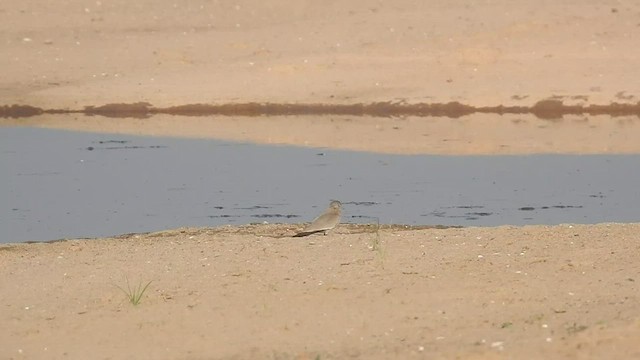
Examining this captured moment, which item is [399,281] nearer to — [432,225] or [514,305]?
[514,305]

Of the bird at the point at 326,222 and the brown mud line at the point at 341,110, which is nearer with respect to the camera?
the bird at the point at 326,222

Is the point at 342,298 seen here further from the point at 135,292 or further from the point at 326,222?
the point at 326,222

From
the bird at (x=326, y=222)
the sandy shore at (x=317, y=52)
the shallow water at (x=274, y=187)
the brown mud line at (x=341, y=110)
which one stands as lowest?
the shallow water at (x=274, y=187)

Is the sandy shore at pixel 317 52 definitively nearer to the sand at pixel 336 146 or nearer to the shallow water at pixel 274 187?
the sand at pixel 336 146

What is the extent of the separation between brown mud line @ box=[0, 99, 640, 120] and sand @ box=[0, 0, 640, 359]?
12cm

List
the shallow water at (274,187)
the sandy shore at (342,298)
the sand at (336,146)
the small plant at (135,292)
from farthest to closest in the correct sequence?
1. the shallow water at (274,187)
2. the small plant at (135,292)
3. the sand at (336,146)
4. the sandy shore at (342,298)

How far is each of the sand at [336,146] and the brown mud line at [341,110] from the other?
121mm

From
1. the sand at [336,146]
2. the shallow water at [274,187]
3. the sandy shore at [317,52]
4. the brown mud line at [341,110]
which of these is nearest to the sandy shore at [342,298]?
the sand at [336,146]

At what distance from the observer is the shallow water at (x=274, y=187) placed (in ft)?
44.3

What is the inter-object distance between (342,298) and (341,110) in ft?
48.7

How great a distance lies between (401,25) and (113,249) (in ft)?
55.7

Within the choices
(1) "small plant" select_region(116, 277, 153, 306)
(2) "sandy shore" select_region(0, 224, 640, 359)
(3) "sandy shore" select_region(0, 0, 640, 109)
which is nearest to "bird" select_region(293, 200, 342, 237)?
(2) "sandy shore" select_region(0, 224, 640, 359)

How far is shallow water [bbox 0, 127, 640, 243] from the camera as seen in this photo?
1351 centimetres

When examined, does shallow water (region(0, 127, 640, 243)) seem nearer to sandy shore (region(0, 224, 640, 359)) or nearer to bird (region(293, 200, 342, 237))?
bird (region(293, 200, 342, 237))
